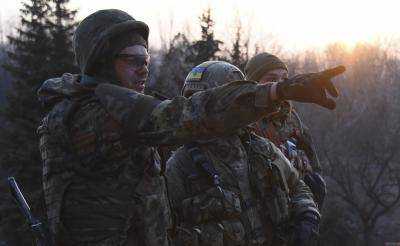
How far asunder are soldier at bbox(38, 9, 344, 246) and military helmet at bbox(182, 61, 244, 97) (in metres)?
1.24

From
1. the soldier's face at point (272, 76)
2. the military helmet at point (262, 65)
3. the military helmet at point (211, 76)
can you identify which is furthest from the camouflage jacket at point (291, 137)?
the military helmet at point (211, 76)

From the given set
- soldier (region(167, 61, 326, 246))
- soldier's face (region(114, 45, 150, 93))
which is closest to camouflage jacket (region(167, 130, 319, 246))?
soldier (region(167, 61, 326, 246))

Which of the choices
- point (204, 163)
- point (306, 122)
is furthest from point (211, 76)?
point (306, 122)

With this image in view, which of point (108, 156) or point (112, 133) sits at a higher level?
point (112, 133)

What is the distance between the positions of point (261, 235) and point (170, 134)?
63.1 inches

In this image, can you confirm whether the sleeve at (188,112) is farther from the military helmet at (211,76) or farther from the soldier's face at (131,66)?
the military helmet at (211,76)

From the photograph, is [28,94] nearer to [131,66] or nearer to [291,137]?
[291,137]

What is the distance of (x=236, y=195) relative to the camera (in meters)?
3.62

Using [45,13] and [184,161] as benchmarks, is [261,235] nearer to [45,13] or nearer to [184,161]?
[184,161]

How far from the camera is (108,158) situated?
8.32 feet

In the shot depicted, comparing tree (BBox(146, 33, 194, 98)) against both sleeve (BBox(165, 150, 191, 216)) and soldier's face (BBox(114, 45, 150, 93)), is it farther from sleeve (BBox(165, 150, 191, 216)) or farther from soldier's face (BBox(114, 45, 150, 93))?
soldier's face (BBox(114, 45, 150, 93))

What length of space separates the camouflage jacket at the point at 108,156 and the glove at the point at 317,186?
270 cm

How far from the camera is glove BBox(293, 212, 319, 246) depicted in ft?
12.4

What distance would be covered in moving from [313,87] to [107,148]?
3.12 ft
